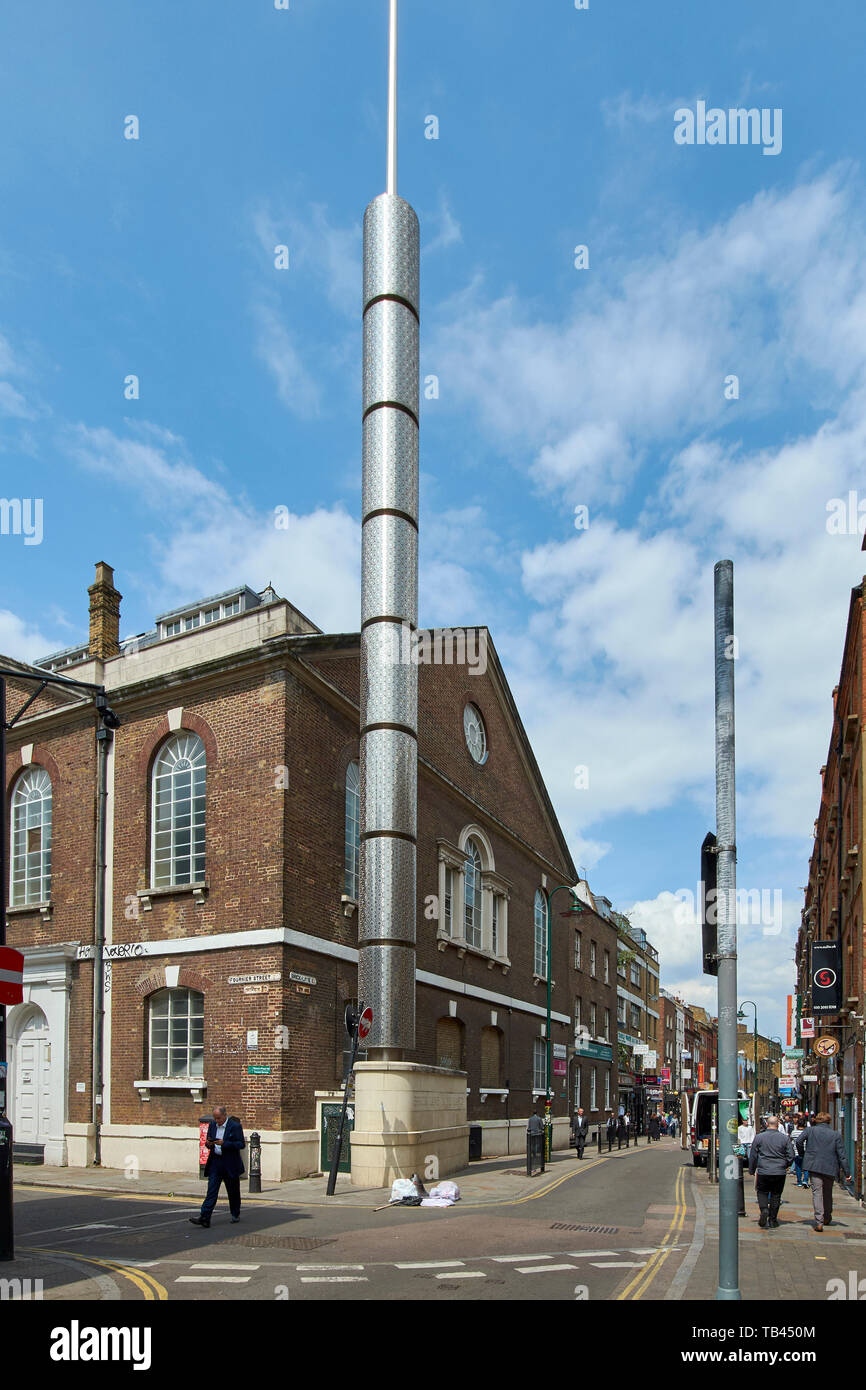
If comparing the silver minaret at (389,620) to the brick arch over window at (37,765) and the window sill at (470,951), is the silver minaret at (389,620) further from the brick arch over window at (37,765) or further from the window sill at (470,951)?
the brick arch over window at (37,765)

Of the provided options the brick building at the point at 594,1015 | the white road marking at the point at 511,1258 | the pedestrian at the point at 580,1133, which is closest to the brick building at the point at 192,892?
the pedestrian at the point at 580,1133

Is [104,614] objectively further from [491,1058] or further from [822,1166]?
[822,1166]

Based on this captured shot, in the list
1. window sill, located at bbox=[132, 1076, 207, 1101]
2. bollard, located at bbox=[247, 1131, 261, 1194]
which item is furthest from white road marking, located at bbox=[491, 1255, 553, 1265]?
window sill, located at bbox=[132, 1076, 207, 1101]

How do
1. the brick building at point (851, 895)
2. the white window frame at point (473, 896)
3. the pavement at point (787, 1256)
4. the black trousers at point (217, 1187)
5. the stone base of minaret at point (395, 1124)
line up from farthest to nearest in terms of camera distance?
the white window frame at point (473, 896), the brick building at point (851, 895), the stone base of minaret at point (395, 1124), the black trousers at point (217, 1187), the pavement at point (787, 1256)

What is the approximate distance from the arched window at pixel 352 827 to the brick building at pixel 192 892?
0.06 m

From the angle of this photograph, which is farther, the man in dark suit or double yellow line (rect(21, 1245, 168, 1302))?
the man in dark suit

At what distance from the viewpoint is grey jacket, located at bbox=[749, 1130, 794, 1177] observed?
15.5m

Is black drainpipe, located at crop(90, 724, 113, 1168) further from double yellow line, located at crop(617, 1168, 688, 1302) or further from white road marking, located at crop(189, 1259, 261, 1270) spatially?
white road marking, located at crop(189, 1259, 261, 1270)

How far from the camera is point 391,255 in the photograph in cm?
2503

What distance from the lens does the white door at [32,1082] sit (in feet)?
80.9

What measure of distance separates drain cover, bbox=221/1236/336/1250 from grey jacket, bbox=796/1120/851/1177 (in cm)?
682

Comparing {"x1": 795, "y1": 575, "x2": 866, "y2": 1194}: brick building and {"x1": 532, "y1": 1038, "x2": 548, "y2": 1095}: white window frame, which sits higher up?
{"x1": 795, "y1": 575, "x2": 866, "y2": 1194}: brick building
